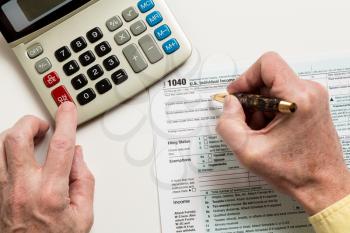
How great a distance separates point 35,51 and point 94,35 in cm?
8

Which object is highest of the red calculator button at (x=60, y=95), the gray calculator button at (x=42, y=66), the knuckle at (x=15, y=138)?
the gray calculator button at (x=42, y=66)

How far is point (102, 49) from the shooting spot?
645 mm

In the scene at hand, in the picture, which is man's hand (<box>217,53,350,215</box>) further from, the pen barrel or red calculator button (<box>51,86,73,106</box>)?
red calculator button (<box>51,86,73,106</box>)

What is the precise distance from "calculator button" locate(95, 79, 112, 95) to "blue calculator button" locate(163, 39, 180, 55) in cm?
9

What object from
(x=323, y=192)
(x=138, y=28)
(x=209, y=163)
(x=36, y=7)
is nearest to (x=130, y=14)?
(x=138, y=28)

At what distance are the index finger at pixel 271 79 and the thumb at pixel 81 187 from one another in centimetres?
22

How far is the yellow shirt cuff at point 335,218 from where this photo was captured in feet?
1.88

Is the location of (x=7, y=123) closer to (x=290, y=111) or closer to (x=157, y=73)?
(x=157, y=73)

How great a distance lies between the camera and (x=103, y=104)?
651 mm

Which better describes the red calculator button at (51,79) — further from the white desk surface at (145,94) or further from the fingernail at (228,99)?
the fingernail at (228,99)

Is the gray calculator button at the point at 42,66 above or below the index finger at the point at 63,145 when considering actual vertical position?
above

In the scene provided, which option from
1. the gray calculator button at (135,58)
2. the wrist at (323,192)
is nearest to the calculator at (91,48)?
the gray calculator button at (135,58)

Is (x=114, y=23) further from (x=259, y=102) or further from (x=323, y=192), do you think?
(x=323, y=192)

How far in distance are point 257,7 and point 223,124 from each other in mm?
192
